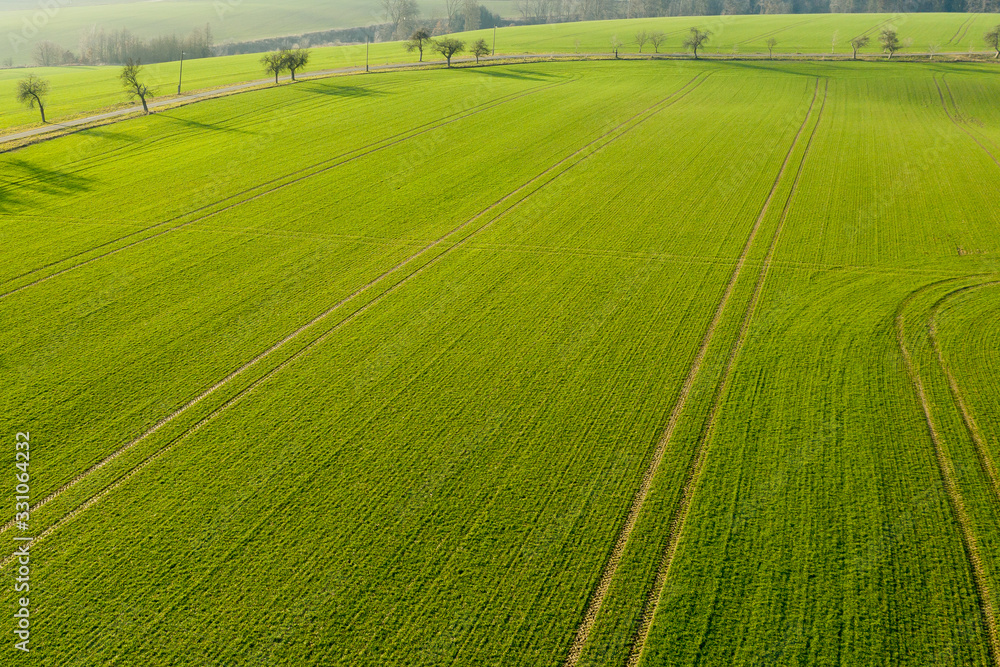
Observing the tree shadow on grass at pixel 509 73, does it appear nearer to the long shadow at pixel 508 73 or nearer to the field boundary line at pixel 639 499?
the long shadow at pixel 508 73

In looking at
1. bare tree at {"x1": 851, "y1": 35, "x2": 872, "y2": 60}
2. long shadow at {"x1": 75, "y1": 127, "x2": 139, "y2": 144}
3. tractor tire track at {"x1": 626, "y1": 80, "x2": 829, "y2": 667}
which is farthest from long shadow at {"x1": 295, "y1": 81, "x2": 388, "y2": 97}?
bare tree at {"x1": 851, "y1": 35, "x2": 872, "y2": 60}

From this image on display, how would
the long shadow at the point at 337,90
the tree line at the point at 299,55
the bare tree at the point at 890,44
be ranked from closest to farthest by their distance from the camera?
1. the tree line at the point at 299,55
2. the long shadow at the point at 337,90
3. the bare tree at the point at 890,44

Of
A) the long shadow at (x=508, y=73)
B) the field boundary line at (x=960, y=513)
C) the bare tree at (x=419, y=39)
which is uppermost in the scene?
the bare tree at (x=419, y=39)

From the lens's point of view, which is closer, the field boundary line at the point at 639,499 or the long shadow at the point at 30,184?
the field boundary line at the point at 639,499

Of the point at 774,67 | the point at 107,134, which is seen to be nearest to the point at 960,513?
the point at 107,134

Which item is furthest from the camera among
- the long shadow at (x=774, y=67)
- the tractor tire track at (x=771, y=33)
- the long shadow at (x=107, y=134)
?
the tractor tire track at (x=771, y=33)

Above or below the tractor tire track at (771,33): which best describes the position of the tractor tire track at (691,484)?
below

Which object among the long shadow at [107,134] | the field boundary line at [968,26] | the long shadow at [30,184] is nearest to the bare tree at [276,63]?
the long shadow at [107,134]

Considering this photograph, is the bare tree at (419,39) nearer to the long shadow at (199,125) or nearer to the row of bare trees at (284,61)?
the row of bare trees at (284,61)

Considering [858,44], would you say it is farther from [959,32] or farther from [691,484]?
[691,484]
